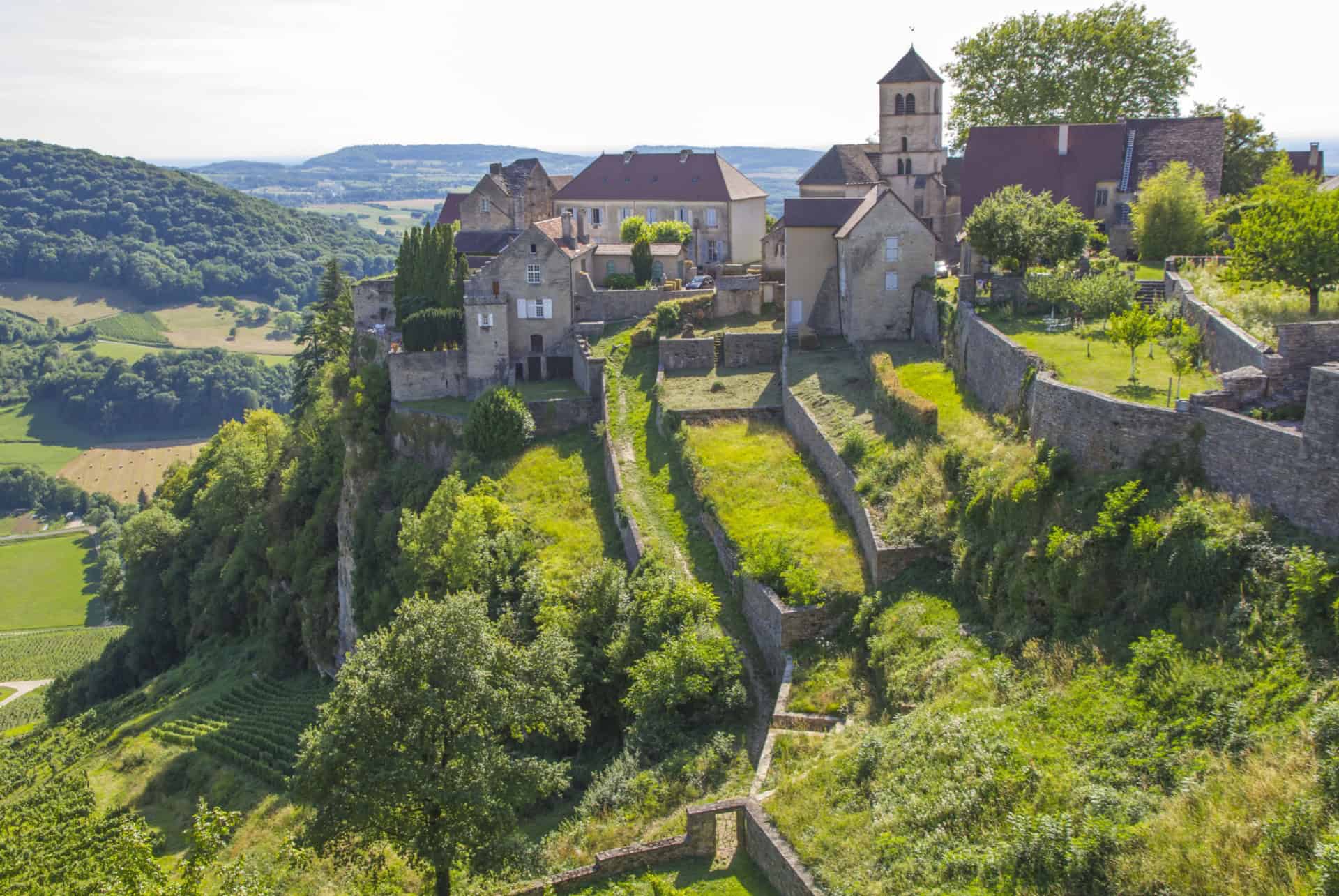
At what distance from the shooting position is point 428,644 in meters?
21.5

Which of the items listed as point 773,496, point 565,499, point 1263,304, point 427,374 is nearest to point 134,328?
point 427,374

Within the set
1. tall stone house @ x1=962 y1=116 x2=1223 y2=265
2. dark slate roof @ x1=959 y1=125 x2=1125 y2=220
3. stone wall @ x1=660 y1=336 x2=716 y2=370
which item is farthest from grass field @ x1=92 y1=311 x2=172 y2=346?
tall stone house @ x1=962 y1=116 x2=1223 y2=265

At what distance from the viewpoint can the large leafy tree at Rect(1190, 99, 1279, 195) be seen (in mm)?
54719

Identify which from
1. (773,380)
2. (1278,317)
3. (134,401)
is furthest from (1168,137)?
(134,401)

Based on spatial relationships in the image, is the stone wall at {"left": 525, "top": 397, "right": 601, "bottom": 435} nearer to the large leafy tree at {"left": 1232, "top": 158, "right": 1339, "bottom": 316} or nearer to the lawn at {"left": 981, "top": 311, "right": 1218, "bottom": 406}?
the lawn at {"left": 981, "top": 311, "right": 1218, "bottom": 406}

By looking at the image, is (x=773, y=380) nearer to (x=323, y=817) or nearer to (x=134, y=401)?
(x=323, y=817)

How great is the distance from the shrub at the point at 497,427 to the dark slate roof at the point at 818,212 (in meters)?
13.3

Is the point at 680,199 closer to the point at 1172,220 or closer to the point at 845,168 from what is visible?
the point at 845,168

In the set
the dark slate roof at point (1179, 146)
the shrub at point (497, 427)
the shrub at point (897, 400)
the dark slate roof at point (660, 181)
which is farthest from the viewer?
the dark slate roof at point (660, 181)

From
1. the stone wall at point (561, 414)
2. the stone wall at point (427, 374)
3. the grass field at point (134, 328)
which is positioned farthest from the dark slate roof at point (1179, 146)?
the grass field at point (134, 328)

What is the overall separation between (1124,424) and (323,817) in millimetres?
17167

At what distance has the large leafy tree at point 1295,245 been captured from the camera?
83.3 ft

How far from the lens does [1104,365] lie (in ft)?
90.6

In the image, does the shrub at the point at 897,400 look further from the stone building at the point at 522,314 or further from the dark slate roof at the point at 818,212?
the stone building at the point at 522,314
